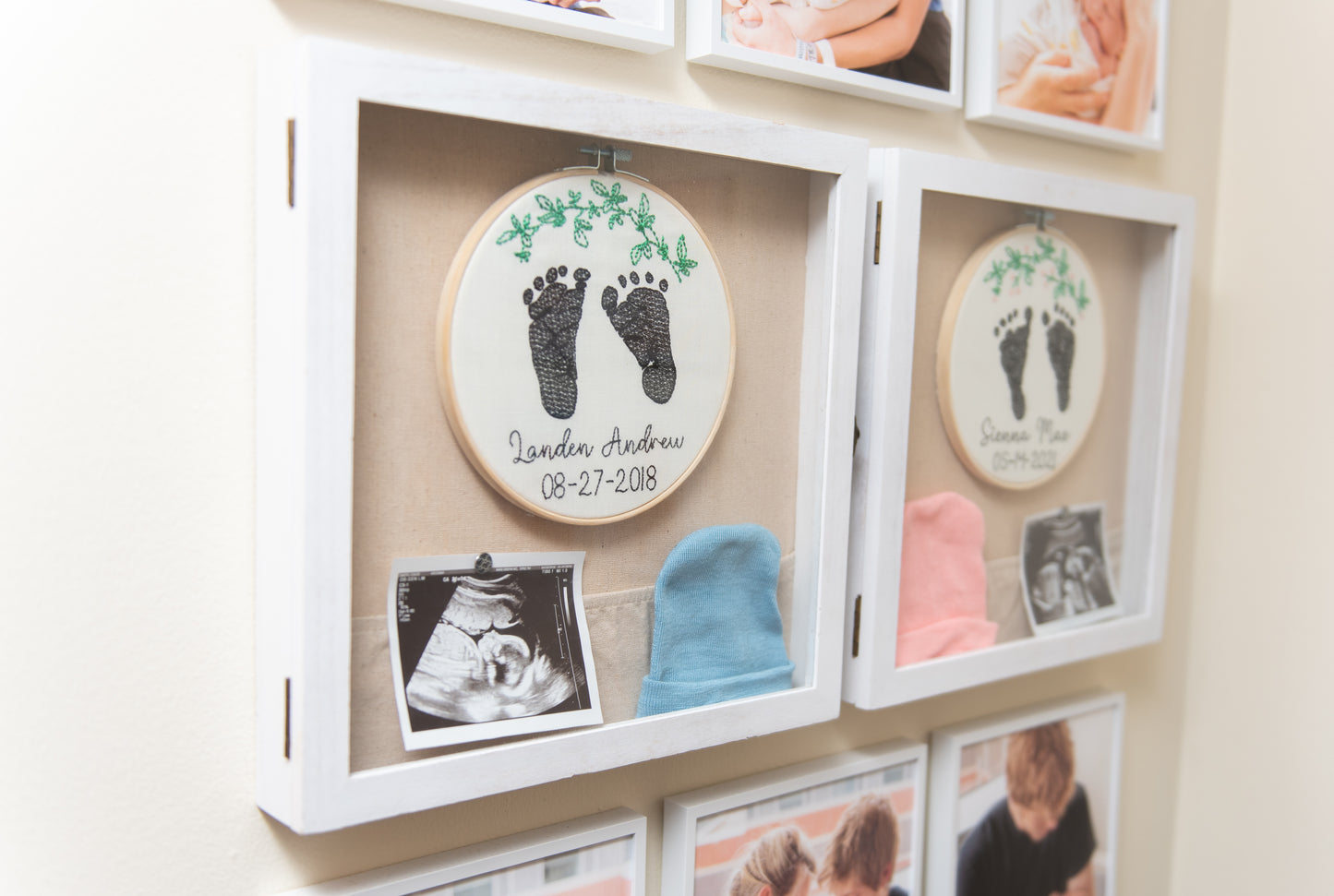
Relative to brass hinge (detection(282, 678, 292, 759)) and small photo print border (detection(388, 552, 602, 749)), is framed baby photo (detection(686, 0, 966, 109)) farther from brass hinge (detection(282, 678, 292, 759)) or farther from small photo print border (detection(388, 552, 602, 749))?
brass hinge (detection(282, 678, 292, 759))

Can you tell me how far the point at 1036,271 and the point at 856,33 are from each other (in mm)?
257

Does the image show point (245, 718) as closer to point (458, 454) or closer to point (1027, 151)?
point (458, 454)

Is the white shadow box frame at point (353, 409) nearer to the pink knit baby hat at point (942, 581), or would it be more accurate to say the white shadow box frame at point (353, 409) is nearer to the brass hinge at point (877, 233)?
the brass hinge at point (877, 233)

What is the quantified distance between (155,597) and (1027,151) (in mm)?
789

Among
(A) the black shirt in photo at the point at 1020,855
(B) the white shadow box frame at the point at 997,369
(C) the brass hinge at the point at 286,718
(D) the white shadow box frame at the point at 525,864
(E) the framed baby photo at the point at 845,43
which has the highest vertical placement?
(E) the framed baby photo at the point at 845,43

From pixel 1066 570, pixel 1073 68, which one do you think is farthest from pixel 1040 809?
pixel 1073 68

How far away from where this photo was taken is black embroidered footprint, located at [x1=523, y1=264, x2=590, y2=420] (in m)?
0.59

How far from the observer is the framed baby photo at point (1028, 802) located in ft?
3.02

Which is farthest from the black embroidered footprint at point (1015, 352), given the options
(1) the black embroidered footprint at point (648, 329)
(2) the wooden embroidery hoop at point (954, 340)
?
(1) the black embroidered footprint at point (648, 329)

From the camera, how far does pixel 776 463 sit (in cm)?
74

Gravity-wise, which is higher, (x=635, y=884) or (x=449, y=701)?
(x=449, y=701)

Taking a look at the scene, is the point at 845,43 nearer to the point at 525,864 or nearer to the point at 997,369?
the point at 997,369

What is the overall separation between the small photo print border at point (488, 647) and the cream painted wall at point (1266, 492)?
0.77 m

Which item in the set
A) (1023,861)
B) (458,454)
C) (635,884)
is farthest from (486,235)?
(1023,861)
